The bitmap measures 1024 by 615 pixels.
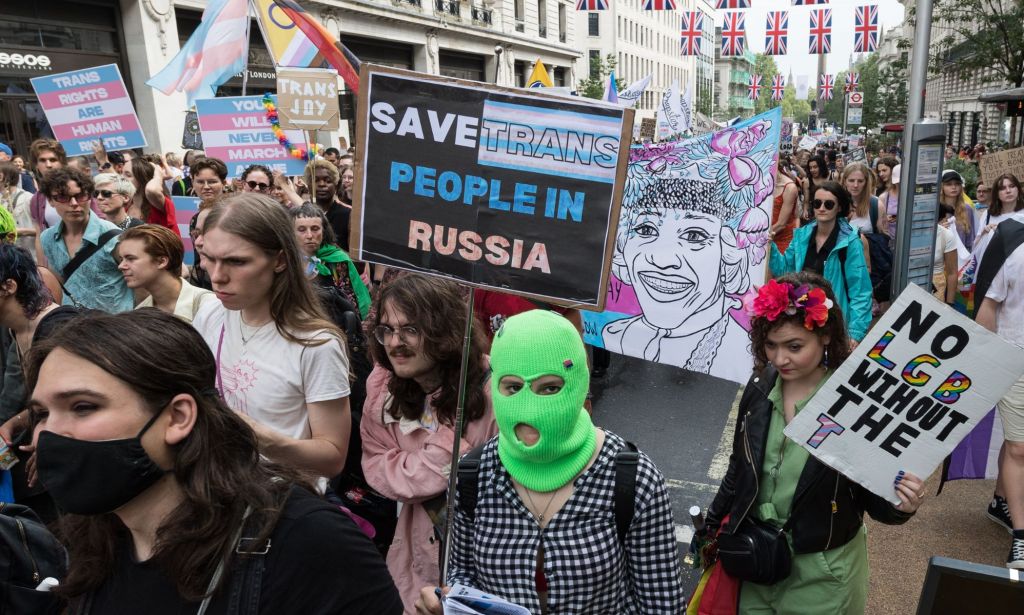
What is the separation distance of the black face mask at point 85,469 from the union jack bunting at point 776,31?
63.8ft

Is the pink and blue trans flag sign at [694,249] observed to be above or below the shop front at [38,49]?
below

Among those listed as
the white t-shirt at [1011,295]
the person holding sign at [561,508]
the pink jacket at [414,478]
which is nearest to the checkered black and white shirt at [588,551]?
the person holding sign at [561,508]

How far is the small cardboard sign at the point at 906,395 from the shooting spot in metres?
2.24

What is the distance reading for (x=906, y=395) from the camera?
234 cm

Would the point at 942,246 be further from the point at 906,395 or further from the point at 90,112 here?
the point at 90,112

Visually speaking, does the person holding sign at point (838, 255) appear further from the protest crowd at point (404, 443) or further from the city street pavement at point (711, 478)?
the city street pavement at point (711, 478)

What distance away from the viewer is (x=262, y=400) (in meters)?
2.65

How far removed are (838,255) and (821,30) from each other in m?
14.9

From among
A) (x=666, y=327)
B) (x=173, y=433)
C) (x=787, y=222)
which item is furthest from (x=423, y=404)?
(x=787, y=222)

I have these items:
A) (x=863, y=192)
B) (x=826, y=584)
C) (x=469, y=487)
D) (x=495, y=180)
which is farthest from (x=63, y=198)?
(x=863, y=192)

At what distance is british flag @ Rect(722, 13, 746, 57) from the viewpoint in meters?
→ 18.5

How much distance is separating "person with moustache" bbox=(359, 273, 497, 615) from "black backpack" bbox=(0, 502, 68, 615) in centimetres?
100

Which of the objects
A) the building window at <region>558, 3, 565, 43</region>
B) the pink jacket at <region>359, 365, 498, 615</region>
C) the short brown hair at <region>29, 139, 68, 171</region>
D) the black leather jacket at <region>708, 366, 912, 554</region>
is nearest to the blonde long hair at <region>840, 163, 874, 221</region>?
the black leather jacket at <region>708, 366, 912, 554</region>

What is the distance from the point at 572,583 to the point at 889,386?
47.0 inches
